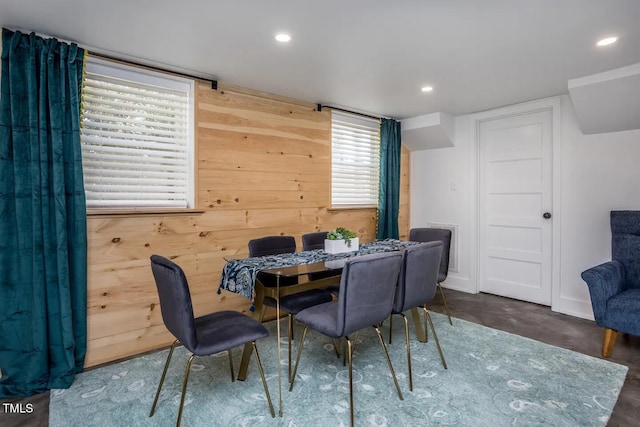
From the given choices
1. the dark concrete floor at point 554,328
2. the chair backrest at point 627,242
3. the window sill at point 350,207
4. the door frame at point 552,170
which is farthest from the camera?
the window sill at point 350,207

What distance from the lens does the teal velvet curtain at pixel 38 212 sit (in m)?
2.22

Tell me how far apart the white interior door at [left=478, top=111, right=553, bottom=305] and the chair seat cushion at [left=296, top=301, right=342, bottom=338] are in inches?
115

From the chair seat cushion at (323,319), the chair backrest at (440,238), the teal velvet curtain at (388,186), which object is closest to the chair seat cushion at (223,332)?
the chair seat cushion at (323,319)

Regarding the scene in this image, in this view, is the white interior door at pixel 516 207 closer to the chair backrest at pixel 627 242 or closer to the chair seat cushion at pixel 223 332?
the chair backrest at pixel 627 242

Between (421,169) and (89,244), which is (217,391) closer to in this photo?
(89,244)

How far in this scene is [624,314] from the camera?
261 centimetres

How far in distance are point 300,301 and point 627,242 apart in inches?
113

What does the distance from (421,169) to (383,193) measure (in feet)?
2.87

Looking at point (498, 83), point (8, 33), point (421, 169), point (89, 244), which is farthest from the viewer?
point (421, 169)

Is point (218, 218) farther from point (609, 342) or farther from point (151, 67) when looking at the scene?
point (609, 342)

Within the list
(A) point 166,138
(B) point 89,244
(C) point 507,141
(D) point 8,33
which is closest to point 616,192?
(C) point 507,141

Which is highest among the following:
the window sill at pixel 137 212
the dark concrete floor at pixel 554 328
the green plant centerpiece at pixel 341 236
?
the window sill at pixel 137 212

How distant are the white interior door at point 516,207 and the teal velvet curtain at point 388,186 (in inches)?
41.7

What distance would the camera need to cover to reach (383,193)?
4.54 meters
